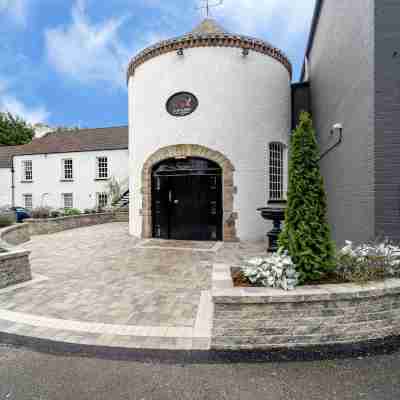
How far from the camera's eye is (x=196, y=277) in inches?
224

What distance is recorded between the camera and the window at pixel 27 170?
82.4 ft

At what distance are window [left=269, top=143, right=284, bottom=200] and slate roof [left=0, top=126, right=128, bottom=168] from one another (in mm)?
14870

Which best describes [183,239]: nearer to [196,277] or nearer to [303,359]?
[196,277]

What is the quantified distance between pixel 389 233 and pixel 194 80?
7.45 metres

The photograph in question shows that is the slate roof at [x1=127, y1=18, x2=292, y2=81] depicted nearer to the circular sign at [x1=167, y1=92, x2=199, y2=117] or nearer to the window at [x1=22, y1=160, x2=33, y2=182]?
the circular sign at [x1=167, y1=92, x2=199, y2=117]

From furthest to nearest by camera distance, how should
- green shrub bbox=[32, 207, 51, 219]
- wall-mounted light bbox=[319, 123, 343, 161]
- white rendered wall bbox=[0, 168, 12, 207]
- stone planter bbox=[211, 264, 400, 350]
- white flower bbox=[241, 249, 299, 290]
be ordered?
white rendered wall bbox=[0, 168, 12, 207] → green shrub bbox=[32, 207, 51, 219] → wall-mounted light bbox=[319, 123, 343, 161] → white flower bbox=[241, 249, 299, 290] → stone planter bbox=[211, 264, 400, 350]

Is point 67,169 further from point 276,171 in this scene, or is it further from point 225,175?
point 276,171

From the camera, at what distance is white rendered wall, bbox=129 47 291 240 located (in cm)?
935

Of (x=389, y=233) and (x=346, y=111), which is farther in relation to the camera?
(x=346, y=111)

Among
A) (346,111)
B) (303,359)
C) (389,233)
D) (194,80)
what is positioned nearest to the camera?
(303,359)

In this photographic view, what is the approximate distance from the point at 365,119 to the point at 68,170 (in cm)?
2354

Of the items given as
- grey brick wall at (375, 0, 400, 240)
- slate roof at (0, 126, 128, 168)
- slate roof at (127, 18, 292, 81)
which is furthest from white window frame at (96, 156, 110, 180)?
grey brick wall at (375, 0, 400, 240)

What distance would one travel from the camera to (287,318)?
3.04m

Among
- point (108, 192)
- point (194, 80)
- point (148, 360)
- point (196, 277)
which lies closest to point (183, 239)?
point (196, 277)
